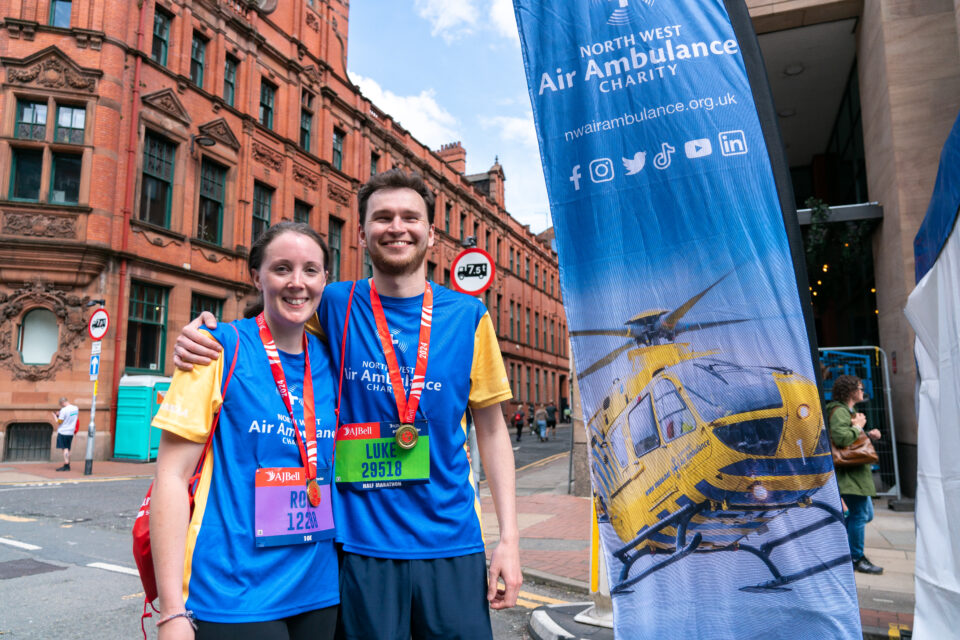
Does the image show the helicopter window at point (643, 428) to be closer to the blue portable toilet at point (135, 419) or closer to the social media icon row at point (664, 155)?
the social media icon row at point (664, 155)

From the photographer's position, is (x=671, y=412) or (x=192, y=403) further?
(x=671, y=412)

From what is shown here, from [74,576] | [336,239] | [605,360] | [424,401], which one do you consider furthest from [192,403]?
[336,239]

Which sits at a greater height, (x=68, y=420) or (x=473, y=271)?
(x=473, y=271)

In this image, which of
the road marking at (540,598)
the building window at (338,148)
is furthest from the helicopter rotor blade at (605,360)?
the building window at (338,148)

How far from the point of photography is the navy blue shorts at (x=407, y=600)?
198 centimetres

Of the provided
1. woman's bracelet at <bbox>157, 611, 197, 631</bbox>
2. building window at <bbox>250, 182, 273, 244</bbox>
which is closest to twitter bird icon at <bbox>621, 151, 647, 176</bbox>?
woman's bracelet at <bbox>157, 611, 197, 631</bbox>

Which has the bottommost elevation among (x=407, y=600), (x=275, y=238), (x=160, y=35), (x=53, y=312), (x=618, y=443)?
(x=407, y=600)

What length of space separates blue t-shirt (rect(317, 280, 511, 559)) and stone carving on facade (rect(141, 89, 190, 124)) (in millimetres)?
20128

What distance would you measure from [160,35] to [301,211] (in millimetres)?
8275

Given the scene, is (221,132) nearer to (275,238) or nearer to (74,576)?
(74,576)

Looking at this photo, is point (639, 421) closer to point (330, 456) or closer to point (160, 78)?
point (330, 456)

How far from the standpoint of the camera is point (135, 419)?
17328 millimetres

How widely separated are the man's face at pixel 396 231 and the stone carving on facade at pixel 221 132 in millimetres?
21328

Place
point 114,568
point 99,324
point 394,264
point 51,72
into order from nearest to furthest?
point 394,264 < point 114,568 < point 99,324 < point 51,72
